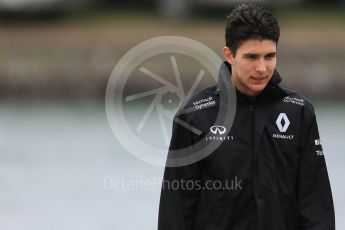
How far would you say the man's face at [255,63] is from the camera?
4047 millimetres

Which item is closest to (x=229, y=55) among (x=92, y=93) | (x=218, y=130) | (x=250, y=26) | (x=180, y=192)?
(x=250, y=26)

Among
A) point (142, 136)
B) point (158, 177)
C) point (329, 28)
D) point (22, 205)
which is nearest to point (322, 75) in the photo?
point (329, 28)

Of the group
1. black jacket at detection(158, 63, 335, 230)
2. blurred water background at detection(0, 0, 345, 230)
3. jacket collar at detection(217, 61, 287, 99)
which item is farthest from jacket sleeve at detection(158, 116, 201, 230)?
blurred water background at detection(0, 0, 345, 230)

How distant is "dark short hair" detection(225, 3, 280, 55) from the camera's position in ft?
13.4

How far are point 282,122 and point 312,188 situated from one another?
26 cm

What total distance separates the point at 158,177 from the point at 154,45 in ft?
21.2

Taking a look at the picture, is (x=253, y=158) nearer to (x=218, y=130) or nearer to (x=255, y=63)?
(x=218, y=130)

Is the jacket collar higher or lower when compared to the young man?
higher

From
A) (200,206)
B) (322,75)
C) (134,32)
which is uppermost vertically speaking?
(134,32)

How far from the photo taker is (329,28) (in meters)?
24.1

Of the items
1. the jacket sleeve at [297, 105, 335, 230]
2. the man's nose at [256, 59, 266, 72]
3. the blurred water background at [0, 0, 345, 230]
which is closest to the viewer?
the man's nose at [256, 59, 266, 72]

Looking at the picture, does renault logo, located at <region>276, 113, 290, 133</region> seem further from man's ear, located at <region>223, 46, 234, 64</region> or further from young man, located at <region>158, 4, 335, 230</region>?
man's ear, located at <region>223, 46, 234, 64</region>

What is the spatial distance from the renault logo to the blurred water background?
16.6ft

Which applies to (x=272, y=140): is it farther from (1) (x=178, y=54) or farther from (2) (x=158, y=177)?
(1) (x=178, y=54)
